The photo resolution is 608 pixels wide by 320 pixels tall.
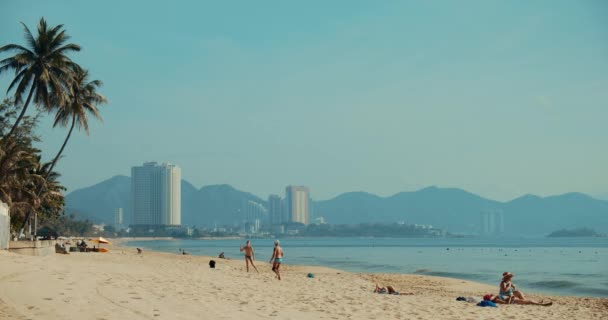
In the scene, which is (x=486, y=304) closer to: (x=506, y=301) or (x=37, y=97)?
(x=506, y=301)

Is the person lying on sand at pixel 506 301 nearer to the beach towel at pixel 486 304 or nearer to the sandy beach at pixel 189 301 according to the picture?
the sandy beach at pixel 189 301

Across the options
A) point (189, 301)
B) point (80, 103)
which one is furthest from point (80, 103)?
point (189, 301)

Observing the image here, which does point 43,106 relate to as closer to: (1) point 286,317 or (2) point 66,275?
(2) point 66,275

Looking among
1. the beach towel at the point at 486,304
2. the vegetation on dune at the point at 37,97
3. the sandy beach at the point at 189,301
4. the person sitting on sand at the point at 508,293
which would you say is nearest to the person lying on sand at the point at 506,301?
the person sitting on sand at the point at 508,293

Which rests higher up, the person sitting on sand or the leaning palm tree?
the leaning palm tree

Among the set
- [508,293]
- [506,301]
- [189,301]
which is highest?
[189,301]

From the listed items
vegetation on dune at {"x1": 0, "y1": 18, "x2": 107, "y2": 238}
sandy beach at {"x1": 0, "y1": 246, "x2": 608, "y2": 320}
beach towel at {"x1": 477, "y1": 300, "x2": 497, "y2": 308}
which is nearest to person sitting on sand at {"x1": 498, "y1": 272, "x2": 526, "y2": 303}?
sandy beach at {"x1": 0, "y1": 246, "x2": 608, "y2": 320}

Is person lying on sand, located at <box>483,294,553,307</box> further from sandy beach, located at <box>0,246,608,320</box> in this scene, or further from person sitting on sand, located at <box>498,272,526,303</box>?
sandy beach, located at <box>0,246,608,320</box>

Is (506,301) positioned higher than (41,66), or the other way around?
(41,66)

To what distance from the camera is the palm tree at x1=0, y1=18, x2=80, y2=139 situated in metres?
31.2

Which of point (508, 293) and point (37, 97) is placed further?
point (37, 97)

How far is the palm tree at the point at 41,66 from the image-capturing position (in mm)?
31250

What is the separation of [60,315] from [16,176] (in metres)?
28.2

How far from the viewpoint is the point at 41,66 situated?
31.6 metres
